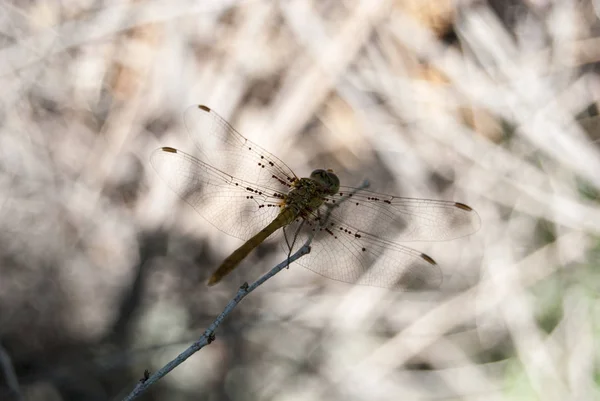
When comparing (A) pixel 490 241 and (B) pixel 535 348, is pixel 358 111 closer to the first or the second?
(A) pixel 490 241

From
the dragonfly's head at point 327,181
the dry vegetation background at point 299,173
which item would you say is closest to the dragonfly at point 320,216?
the dragonfly's head at point 327,181

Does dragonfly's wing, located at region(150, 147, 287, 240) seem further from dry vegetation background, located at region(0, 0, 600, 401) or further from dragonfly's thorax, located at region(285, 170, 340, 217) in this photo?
dry vegetation background, located at region(0, 0, 600, 401)

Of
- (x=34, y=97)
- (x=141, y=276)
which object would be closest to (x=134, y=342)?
(x=141, y=276)

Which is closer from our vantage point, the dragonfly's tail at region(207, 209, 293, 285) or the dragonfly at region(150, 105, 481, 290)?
the dragonfly's tail at region(207, 209, 293, 285)

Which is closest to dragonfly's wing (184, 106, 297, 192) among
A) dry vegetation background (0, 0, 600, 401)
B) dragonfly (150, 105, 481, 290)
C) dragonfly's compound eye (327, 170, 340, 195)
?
dragonfly (150, 105, 481, 290)

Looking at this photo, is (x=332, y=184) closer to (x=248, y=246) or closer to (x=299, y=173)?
(x=248, y=246)

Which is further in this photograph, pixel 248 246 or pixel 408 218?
pixel 408 218

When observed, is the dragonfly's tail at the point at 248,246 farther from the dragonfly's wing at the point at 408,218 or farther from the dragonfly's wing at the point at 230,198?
the dragonfly's wing at the point at 408,218

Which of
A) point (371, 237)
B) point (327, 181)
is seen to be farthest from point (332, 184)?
point (371, 237)
